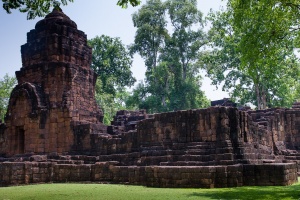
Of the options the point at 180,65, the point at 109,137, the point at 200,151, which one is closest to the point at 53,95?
the point at 109,137

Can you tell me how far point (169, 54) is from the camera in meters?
38.2

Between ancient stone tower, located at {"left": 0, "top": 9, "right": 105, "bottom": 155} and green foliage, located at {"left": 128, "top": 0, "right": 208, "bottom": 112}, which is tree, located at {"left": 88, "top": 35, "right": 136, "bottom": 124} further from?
ancient stone tower, located at {"left": 0, "top": 9, "right": 105, "bottom": 155}

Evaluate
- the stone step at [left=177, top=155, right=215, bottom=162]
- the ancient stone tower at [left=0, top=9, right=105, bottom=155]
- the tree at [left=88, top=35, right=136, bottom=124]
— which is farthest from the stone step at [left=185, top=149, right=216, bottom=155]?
the tree at [left=88, top=35, right=136, bottom=124]

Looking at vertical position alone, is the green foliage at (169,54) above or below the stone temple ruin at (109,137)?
above

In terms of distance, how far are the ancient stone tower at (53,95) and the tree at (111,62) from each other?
20.5 metres

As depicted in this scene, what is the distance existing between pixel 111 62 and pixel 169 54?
8.71 metres

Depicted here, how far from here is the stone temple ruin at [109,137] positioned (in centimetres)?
1062

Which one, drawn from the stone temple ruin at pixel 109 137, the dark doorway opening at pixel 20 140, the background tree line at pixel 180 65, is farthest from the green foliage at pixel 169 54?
the dark doorway opening at pixel 20 140

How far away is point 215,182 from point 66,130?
1094 centimetres

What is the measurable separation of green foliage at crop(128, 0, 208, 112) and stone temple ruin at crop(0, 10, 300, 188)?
1198 cm

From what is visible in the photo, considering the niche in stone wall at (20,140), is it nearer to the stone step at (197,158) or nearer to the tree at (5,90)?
the stone step at (197,158)

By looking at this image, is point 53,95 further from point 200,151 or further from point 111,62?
point 111,62

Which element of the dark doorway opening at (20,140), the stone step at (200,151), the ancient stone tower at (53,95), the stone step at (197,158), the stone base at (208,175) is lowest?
the stone base at (208,175)

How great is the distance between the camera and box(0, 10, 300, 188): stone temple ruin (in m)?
10.6
